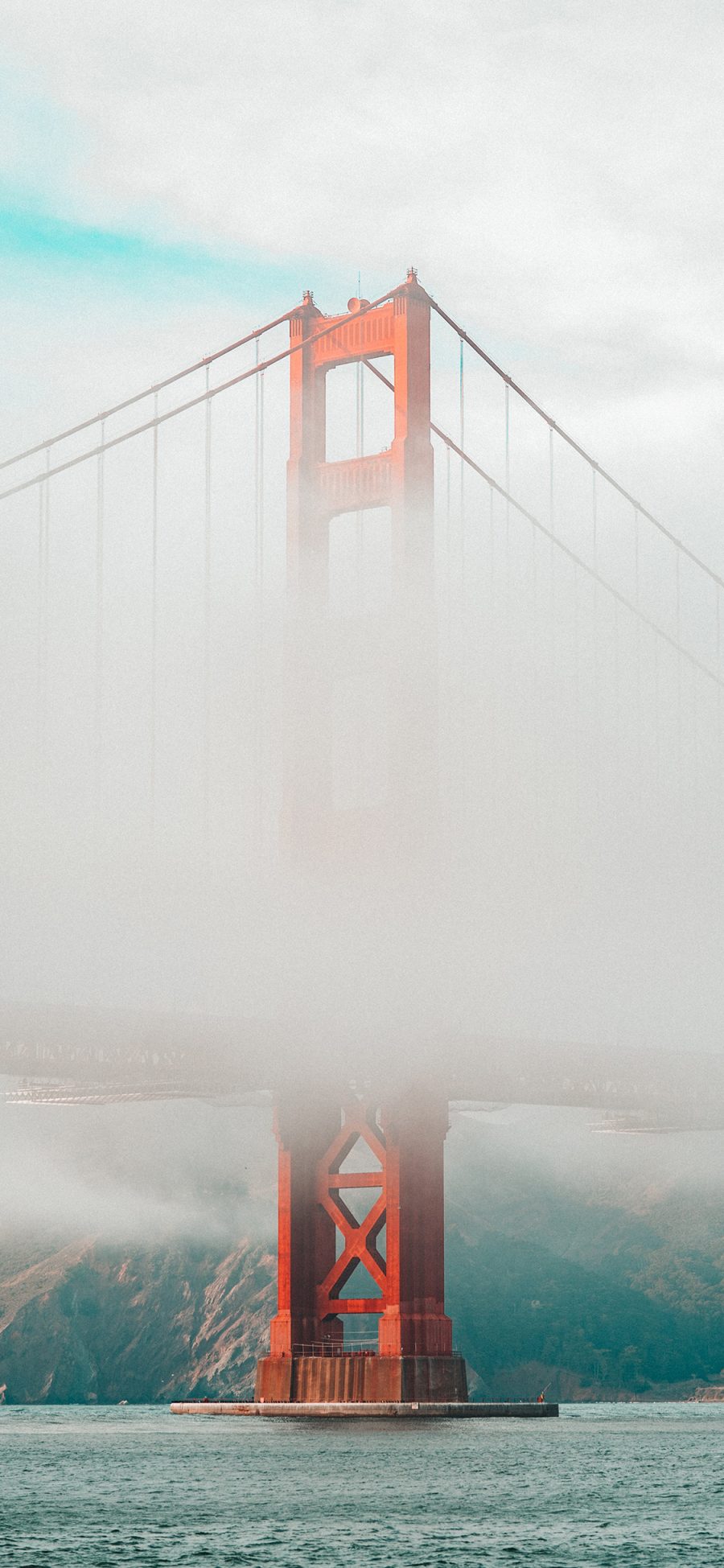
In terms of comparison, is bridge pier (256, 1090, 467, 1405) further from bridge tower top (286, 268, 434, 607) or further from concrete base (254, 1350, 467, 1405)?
bridge tower top (286, 268, 434, 607)

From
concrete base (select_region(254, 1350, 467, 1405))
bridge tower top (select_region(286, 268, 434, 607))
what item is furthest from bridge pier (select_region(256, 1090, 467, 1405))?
bridge tower top (select_region(286, 268, 434, 607))

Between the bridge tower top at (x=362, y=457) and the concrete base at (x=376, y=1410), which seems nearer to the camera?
the concrete base at (x=376, y=1410)

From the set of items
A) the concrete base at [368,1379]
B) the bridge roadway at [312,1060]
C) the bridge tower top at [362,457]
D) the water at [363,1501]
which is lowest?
the water at [363,1501]

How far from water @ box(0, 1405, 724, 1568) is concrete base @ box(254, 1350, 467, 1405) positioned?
740 mm

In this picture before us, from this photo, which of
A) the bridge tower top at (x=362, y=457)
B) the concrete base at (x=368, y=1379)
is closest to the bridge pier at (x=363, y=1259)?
the concrete base at (x=368, y=1379)

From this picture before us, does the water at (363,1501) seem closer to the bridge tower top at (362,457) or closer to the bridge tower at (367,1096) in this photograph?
the bridge tower at (367,1096)

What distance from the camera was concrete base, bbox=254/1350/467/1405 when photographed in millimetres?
55906

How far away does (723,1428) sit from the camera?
299ft

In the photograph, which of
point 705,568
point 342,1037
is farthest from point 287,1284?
point 705,568

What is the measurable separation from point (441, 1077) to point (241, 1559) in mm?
24625

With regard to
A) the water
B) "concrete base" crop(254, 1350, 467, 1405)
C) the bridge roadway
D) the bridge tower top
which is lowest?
the water

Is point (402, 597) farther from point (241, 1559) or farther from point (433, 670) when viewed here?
point (241, 1559)

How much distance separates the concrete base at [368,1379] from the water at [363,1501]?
29.1 inches

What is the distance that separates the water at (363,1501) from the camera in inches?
1400
